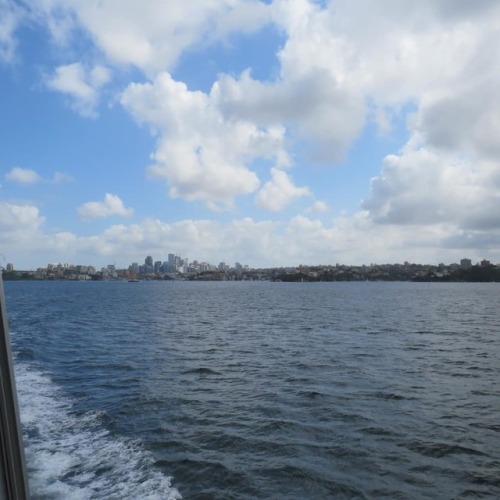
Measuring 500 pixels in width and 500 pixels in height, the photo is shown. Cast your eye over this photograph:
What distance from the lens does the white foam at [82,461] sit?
8.05 metres

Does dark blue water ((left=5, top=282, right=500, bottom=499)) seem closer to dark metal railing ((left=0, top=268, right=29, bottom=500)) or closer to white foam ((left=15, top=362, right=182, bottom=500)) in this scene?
white foam ((left=15, top=362, right=182, bottom=500))

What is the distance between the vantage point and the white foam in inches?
317

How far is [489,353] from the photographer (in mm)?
23609

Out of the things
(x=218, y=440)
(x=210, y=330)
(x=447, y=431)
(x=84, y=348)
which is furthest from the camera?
(x=210, y=330)

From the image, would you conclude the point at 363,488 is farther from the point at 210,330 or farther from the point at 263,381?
the point at 210,330

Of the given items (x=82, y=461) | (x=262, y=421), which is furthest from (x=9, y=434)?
(x=262, y=421)

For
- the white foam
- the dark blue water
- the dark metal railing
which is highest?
the dark metal railing

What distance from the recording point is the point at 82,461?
369 inches

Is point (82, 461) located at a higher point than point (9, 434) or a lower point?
lower

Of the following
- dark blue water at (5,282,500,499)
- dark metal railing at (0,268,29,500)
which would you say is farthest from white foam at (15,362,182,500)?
dark metal railing at (0,268,29,500)

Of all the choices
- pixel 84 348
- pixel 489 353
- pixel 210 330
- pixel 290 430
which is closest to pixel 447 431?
pixel 290 430

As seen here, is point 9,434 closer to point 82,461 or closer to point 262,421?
point 82,461

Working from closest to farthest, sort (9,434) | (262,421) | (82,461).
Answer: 1. (9,434)
2. (82,461)
3. (262,421)

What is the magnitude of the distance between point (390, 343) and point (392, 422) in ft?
48.7
